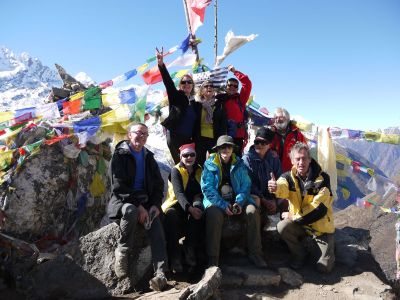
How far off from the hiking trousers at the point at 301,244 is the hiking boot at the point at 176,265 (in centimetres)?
170

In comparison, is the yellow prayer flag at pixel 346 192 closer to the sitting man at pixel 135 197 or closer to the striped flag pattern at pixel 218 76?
the striped flag pattern at pixel 218 76

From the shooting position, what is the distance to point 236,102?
6.90 metres

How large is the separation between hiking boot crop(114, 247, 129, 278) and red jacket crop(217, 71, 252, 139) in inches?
128

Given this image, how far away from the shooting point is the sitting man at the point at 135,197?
482 cm

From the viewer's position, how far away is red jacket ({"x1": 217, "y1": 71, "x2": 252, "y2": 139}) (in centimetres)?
683

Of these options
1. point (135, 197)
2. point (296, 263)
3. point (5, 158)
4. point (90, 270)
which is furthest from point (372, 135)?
point (5, 158)

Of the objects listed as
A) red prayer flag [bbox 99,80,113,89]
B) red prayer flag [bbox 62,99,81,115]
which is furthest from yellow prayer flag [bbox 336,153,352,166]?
red prayer flag [bbox 62,99,81,115]

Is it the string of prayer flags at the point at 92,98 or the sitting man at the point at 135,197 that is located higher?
the string of prayer flags at the point at 92,98

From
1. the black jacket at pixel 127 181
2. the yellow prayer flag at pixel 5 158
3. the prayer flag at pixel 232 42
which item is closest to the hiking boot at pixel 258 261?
the black jacket at pixel 127 181

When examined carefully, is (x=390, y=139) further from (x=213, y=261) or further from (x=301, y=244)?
(x=213, y=261)

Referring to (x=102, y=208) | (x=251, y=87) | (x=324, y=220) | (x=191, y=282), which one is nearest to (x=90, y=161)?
(x=102, y=208)

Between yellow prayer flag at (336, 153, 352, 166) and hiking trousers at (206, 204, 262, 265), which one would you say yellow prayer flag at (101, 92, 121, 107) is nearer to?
hiking trousers at (206, 204, 262, 265)

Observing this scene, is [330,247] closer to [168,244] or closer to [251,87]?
→ [168,244]

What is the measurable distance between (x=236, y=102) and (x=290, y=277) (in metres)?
3.50
